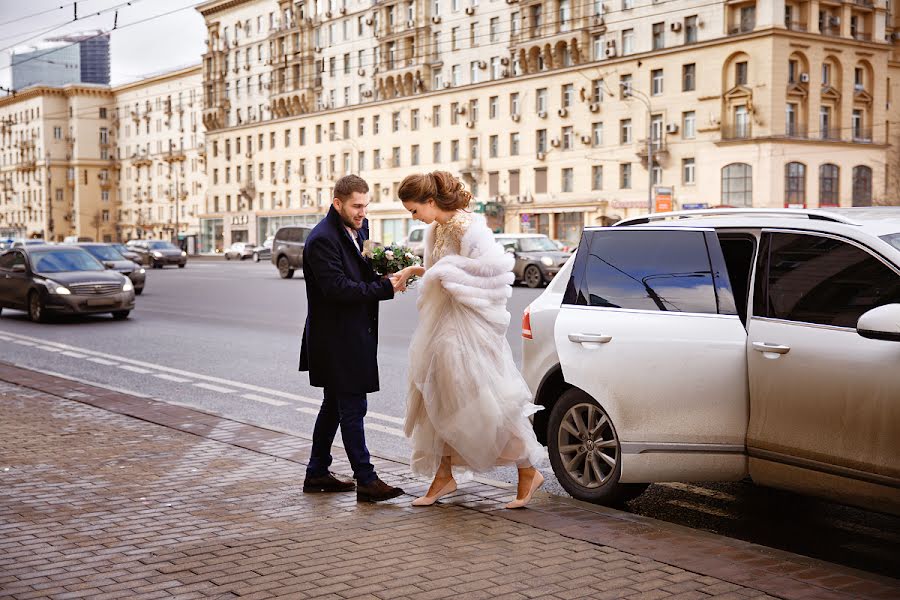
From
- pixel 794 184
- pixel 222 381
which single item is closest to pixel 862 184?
pixel 794 184

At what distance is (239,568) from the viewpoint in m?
4.71

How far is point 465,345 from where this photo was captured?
573 cm

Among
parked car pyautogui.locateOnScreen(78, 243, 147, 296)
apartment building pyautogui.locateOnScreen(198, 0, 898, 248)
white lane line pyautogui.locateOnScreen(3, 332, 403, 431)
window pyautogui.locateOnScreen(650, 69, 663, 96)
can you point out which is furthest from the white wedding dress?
window pyautogui.locateOnScreen(650, 69, 663, 96)

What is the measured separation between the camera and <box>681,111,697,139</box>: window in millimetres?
59625

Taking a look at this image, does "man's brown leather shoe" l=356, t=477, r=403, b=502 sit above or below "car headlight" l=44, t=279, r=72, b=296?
below

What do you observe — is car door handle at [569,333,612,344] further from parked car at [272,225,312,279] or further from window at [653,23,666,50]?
window at [653,23,666,50]

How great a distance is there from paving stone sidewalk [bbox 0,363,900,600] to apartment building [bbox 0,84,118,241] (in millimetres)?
128073

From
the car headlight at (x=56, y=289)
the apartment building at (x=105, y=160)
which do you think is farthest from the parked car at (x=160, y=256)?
the apartment building at (x=105, y=160)

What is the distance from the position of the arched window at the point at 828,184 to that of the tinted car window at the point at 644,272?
5624cm

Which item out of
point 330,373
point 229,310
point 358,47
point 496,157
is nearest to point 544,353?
point 330,373

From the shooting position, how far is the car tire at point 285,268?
40.9 m

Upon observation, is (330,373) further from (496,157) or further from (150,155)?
(150,155)

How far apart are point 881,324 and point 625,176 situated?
6009cm

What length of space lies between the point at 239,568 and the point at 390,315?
17.3 meters
